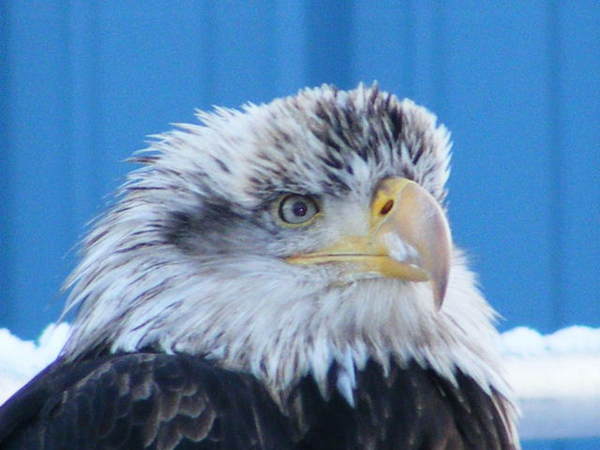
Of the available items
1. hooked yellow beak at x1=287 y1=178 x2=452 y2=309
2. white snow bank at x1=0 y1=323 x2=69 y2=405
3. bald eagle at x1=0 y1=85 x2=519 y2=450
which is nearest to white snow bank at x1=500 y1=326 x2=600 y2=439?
bald eagle at x1=0 y1=85 x2=519 y2=450

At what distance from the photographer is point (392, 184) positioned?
2.29 metres

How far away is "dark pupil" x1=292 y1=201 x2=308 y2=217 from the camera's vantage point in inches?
92.0

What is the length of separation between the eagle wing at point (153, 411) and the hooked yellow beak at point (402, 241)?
12.3 inches

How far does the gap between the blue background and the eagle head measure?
2.72 feet

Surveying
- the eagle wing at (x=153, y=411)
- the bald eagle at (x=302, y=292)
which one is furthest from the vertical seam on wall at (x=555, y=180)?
the eagle wing at (x=153, y=411)

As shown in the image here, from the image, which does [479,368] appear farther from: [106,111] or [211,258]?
[106,111]

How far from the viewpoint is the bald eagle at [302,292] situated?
2191 mm

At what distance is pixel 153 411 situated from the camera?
2.08 metres

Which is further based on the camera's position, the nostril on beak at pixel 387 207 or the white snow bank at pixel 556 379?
the white snow bank at pixel 556 379

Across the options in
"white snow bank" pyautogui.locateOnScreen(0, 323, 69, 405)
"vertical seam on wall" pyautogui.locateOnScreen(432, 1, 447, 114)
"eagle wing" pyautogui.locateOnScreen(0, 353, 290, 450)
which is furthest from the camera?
"vertical seam on wall" pyautogui.locateOnScreen(432, 1, 447, 114)

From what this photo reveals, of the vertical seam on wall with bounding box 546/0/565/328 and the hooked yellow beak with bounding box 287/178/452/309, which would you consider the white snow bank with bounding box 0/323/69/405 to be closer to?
the hooked yellow beak with bounding box 287/178/452/309

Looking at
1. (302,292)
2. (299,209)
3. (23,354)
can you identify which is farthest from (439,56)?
(23,354)

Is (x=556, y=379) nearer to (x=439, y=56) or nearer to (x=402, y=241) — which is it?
(x=439, y=56)

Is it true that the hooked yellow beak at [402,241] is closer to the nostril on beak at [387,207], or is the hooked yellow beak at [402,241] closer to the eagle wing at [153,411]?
the nostril on beak at [387,207]
